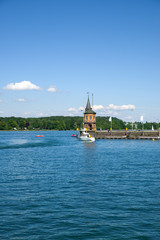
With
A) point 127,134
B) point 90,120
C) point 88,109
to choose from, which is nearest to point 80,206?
point 90,120

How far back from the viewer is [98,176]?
134 ft

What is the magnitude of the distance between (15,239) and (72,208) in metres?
7.43

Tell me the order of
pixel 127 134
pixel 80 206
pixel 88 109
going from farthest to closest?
pixel 88 109 < pixel 127 134 < pixel 80 206

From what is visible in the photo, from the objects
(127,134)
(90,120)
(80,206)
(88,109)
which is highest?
(88,109)

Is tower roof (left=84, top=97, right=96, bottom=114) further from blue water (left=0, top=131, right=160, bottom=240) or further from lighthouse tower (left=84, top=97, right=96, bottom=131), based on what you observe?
blue water (left=0, top=131, right=160, bottom=240)

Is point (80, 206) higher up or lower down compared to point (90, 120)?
lower down

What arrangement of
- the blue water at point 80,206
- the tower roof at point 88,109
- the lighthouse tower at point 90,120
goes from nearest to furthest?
the blue water at point 80,206 → the lighthouse tower at point 90,120 → the tower roof at point 88,109

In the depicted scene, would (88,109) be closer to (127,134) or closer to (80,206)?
(127,134)

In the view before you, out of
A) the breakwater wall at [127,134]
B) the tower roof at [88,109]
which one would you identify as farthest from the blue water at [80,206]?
the tower roof at [88,109]

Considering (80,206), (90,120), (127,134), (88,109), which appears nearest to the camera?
(80,206)

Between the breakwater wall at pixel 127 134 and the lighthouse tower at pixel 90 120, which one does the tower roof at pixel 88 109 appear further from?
the breakwater wall at pixel 127 134

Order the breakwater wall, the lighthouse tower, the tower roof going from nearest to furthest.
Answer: the breakwater wall < the lighthouse tower < the tower roof

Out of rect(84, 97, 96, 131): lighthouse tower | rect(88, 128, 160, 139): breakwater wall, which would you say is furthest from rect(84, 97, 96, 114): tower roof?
rect(88, 128, 160, 139): breakwater wall

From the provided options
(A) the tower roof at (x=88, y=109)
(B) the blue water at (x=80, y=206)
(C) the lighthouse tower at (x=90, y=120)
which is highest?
(A) the tower roof at (x=88, y=109)
